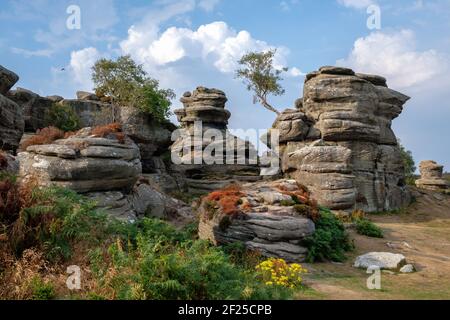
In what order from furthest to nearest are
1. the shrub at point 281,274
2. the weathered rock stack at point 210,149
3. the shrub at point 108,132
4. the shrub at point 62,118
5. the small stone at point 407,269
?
the weathered rock stack at point 210,149 → the shrub at point 62,118 → the shrub at point 108,132 → the small stone at point 407,269 → the shrub at point 281,274

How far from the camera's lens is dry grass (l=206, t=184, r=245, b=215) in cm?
1658

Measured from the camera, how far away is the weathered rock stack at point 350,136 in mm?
30734

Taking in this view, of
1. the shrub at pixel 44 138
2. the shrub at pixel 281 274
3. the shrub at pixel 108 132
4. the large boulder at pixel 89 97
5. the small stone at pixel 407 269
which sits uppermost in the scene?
the large boulder at pixel 89 97

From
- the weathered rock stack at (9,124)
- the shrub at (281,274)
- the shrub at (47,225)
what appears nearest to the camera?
the shrub at (47,225)

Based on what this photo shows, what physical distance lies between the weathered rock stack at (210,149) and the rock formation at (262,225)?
16262 mm

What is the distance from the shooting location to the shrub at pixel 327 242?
1600 cm

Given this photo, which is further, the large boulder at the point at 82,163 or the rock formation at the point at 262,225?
the large boulder at the point at 82,163

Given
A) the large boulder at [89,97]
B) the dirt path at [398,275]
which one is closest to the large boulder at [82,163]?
the dirt path at [398,275]

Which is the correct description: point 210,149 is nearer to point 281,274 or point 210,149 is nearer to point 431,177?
point 281,274

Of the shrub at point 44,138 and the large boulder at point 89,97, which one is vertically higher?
the large boulder at point 89,97

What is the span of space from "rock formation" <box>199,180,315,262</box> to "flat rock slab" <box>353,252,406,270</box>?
7.38 ft

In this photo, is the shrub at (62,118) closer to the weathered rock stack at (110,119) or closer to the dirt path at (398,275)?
the weathered rock stack at (110,119)

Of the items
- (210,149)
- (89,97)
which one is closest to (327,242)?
(210,149)

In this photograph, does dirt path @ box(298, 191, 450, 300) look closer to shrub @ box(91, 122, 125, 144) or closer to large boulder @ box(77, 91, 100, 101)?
shrub @ box(91, 122, 125, 144)
